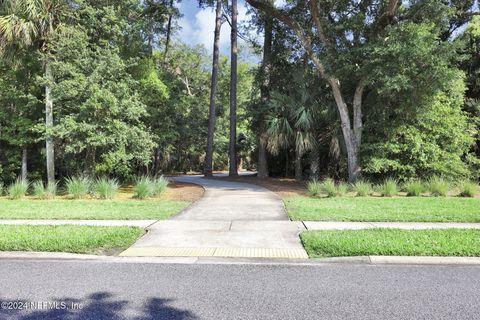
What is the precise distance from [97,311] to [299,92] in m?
16.8

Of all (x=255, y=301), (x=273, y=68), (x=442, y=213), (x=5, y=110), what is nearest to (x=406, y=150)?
(x=442, y=213)

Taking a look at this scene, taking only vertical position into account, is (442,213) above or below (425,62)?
below

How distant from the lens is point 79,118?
46.6ft

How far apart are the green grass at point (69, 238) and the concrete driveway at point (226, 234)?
33 cm

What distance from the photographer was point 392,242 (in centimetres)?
624

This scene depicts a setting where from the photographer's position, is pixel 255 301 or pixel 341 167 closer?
pixel 255 301

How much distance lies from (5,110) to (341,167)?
16543mm

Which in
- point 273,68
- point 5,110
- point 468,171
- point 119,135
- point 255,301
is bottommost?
point 255,301

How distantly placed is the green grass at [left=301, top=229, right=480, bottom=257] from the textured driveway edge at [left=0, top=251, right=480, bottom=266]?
159 millimetres

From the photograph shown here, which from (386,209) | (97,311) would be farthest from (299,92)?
(97,311)

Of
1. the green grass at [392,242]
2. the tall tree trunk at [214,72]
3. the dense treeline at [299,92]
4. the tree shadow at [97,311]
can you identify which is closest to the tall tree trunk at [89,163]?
the dense treeline at [299,92]

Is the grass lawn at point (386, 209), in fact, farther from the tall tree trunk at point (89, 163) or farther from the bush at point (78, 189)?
the tall tree trunk at point (89, 163)

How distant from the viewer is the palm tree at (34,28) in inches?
531

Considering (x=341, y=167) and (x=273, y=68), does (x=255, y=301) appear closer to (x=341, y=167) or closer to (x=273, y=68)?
(x=341, y=167)
